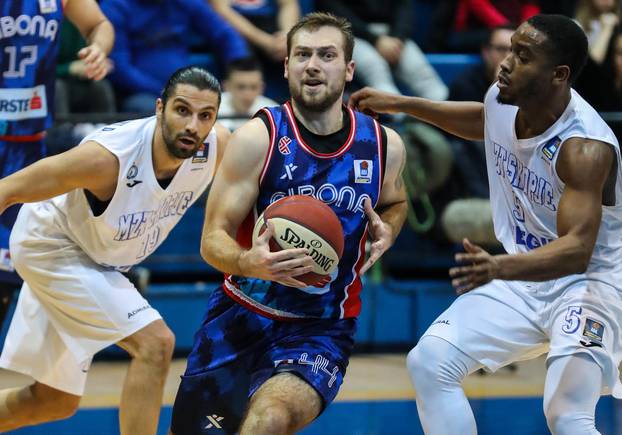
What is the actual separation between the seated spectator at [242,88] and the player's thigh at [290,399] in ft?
13.0

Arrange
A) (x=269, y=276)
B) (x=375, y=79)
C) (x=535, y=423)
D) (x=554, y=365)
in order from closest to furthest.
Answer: (x=269, y=276) < (x=554, y=365) < (x=535, y=423) < (x=375, y=79)

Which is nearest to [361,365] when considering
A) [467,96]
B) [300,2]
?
[467,96]

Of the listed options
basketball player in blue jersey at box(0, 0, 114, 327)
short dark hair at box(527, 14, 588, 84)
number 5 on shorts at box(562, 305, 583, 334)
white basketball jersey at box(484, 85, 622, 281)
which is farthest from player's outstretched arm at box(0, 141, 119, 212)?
number 5 on shorts at box(562, 305, 583, 334)

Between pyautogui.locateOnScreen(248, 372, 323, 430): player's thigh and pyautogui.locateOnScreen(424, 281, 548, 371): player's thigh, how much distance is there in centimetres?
61

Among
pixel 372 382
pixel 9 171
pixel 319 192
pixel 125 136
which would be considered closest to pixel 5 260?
pixel 9 171

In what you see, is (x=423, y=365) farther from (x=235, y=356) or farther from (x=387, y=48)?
(x=387, y=48)

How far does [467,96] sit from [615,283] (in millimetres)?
4005

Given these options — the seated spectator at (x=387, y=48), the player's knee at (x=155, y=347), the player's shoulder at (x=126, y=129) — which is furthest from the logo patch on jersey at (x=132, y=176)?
the seated spectator at (x=387, y=48)

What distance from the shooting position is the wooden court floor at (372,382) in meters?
7.51

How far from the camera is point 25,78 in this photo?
5863mm

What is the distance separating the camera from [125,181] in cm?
533

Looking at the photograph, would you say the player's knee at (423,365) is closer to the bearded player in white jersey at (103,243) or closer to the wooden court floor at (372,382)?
the bearded player in white jersey at (103,243)

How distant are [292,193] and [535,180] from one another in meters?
1.01

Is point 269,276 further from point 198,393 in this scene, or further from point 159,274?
point 159,274
